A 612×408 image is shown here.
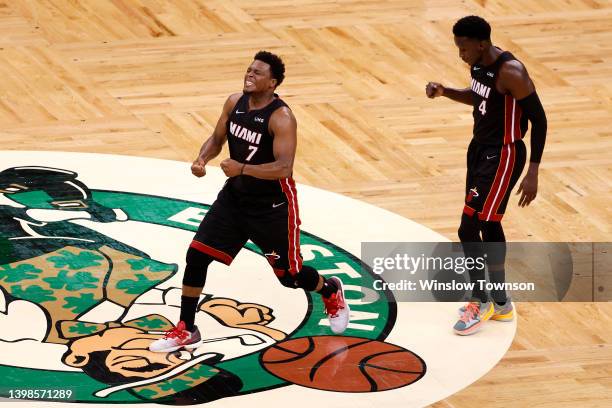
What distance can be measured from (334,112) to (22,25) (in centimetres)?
335

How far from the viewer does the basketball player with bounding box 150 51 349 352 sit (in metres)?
7.52

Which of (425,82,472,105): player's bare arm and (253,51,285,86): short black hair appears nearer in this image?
(253,51,285,86): short black hair

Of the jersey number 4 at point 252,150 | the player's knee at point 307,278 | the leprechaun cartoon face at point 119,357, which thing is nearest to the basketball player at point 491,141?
the player's knee at point 307,278

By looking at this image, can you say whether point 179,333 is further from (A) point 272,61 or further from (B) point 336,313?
(A) point 272,61

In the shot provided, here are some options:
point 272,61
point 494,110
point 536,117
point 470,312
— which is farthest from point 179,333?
point 536,117

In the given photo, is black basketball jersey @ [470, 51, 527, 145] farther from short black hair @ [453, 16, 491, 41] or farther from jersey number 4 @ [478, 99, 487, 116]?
short black hair @ [453, 16, 491, 41]

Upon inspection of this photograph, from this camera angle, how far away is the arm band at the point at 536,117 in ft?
25.5

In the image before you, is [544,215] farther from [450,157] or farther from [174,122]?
[174,122]

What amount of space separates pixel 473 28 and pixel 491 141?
2.16 ft

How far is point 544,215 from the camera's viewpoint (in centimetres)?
1004

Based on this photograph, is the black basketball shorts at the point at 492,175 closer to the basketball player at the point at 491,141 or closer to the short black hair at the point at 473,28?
the basketball player at the point at 491,141

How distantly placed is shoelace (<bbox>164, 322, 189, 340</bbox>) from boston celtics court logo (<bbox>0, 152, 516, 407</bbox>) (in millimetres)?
88

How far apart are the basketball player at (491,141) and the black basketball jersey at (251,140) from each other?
1063 millimetres

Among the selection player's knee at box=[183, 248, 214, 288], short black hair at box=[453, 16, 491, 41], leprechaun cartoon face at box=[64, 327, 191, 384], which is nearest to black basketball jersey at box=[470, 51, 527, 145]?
short black hair at box=[453, 16, 491, 41]
